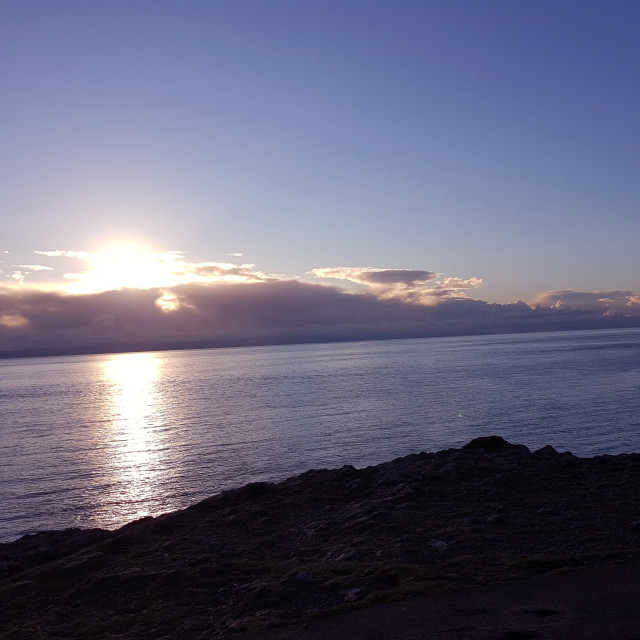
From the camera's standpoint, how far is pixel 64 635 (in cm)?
1427

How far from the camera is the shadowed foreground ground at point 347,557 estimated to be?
45.2 feet

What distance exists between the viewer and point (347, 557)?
17.9 metres

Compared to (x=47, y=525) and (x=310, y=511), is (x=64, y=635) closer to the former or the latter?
(x=310, y=511)

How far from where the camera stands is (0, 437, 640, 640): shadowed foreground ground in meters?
13.8

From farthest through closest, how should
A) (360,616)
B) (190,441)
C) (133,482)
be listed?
1. (190,441)
2. (133,482)
3. (360,616)

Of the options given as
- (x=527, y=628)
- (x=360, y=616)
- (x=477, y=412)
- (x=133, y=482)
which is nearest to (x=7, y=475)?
(x=133, y=482)

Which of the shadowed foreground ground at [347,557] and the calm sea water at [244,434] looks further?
the calm sea water at [244,434]

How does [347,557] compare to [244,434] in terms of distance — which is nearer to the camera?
[347,557]

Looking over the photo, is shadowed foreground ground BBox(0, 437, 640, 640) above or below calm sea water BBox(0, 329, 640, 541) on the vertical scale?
above

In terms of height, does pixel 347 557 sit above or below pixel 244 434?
above

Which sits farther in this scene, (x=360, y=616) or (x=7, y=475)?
(x=7, y=475)

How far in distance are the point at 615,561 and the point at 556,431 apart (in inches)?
1646

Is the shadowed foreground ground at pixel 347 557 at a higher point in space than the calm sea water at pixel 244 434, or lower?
higher

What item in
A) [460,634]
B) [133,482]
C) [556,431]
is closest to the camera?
[460,634]
